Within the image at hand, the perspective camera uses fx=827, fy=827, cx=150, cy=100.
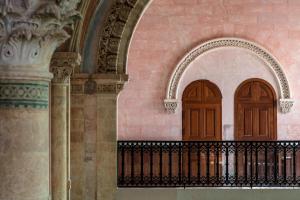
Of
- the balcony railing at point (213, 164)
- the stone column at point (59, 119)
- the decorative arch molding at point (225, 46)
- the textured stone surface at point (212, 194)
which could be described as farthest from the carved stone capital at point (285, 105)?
the stone column at point (59, 119)

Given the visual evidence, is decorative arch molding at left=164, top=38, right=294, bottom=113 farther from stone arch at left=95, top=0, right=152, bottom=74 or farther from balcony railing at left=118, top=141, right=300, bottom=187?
stone arch at left=95, top=0, right=152, bottom=74

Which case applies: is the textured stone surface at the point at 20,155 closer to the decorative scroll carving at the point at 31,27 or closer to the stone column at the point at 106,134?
the decorative scroll carving at the point at 31,27

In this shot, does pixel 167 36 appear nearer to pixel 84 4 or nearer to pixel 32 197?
pixel 84 4

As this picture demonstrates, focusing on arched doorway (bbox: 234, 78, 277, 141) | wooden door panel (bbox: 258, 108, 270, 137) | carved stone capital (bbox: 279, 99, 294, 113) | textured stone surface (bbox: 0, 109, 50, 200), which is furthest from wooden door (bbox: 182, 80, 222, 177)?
textured stone surface (bbox: 0, 109, 50, 200)

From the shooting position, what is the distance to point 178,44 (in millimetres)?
15484

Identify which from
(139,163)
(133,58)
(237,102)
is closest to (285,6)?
(237,102)

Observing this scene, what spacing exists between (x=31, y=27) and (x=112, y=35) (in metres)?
6.78

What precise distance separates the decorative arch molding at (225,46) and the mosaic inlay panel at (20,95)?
1048cm

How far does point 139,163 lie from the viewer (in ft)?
49.4

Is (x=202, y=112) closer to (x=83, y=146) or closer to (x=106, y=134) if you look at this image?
(x=106, y=134)

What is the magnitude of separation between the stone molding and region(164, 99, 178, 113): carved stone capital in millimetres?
3843

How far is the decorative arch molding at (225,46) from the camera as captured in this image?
1543 cm

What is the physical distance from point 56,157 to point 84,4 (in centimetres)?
184

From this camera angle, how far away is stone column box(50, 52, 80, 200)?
31.1ft
